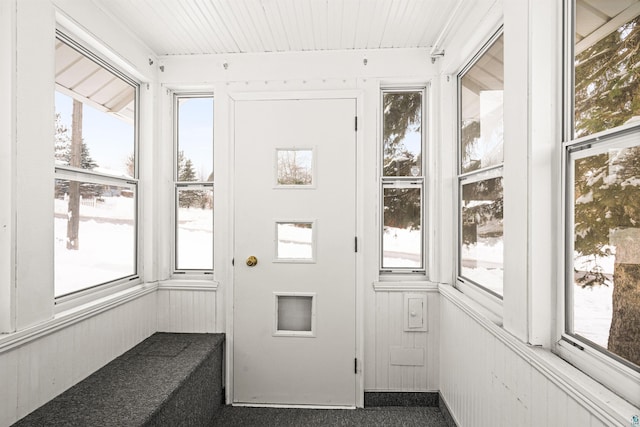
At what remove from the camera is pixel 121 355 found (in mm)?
2184

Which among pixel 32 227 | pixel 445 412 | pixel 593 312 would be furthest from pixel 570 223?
pixel 32 227

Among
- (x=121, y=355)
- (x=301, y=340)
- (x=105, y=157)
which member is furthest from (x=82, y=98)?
(x=301, y=340)

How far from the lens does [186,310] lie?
2607 millimetres

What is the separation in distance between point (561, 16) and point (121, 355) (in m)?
2.88

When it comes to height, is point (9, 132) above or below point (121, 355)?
above

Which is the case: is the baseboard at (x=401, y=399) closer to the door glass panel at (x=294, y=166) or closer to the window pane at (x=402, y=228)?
the window pane at (x=402, y=228)

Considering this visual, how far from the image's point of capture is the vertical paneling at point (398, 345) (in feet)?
8.22

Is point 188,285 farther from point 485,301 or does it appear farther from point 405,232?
point 485,301

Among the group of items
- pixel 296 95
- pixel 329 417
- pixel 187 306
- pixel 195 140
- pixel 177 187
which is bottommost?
pixel 329 417

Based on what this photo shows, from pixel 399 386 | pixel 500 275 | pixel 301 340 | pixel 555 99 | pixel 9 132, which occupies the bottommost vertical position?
pixel 399 386

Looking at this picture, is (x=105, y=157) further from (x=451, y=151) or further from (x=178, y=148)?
(x=451, y=151)

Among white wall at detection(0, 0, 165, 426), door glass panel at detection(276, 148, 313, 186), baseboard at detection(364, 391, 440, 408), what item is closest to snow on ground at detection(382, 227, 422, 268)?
door glass panel at detection(276, 148, 313, 186)

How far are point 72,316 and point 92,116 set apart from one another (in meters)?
1.16

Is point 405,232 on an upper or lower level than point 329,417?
upper
